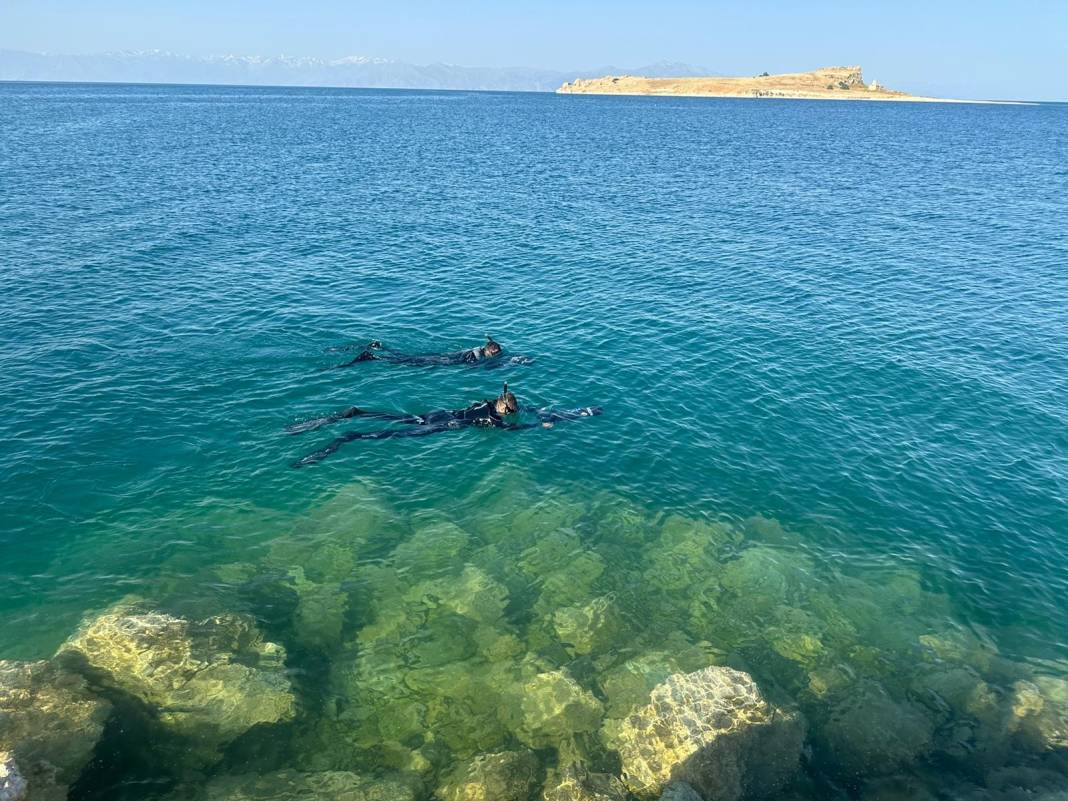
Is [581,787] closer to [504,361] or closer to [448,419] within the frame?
[448,419]

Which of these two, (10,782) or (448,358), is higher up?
(10,782)

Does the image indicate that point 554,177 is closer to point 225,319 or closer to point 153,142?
point 225,319

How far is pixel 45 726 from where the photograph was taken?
17844mm

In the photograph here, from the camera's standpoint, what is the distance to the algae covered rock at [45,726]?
1656 centimetres

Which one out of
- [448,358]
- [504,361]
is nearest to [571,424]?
[504,361]

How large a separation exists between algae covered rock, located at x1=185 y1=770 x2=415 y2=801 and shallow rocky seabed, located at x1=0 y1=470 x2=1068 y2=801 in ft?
0.20

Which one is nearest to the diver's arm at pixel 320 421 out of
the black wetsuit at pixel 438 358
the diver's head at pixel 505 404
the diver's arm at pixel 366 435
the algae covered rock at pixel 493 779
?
the diver's arm at pixel 366 435

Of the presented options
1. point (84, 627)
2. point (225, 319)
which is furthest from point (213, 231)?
point (84, 627)

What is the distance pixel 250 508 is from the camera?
2900cm

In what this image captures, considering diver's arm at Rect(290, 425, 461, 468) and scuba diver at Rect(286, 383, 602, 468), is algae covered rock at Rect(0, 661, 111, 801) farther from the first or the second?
scuba diver at Rect(286, 383, 602, 468)

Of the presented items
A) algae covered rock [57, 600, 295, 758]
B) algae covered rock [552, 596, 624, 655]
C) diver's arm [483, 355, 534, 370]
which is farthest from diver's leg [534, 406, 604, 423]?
algae covered rock [57, 600, 295, 758]

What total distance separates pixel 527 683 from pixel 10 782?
1412 centimetres

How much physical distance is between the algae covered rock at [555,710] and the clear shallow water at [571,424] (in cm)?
86

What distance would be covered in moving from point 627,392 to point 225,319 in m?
30.8
